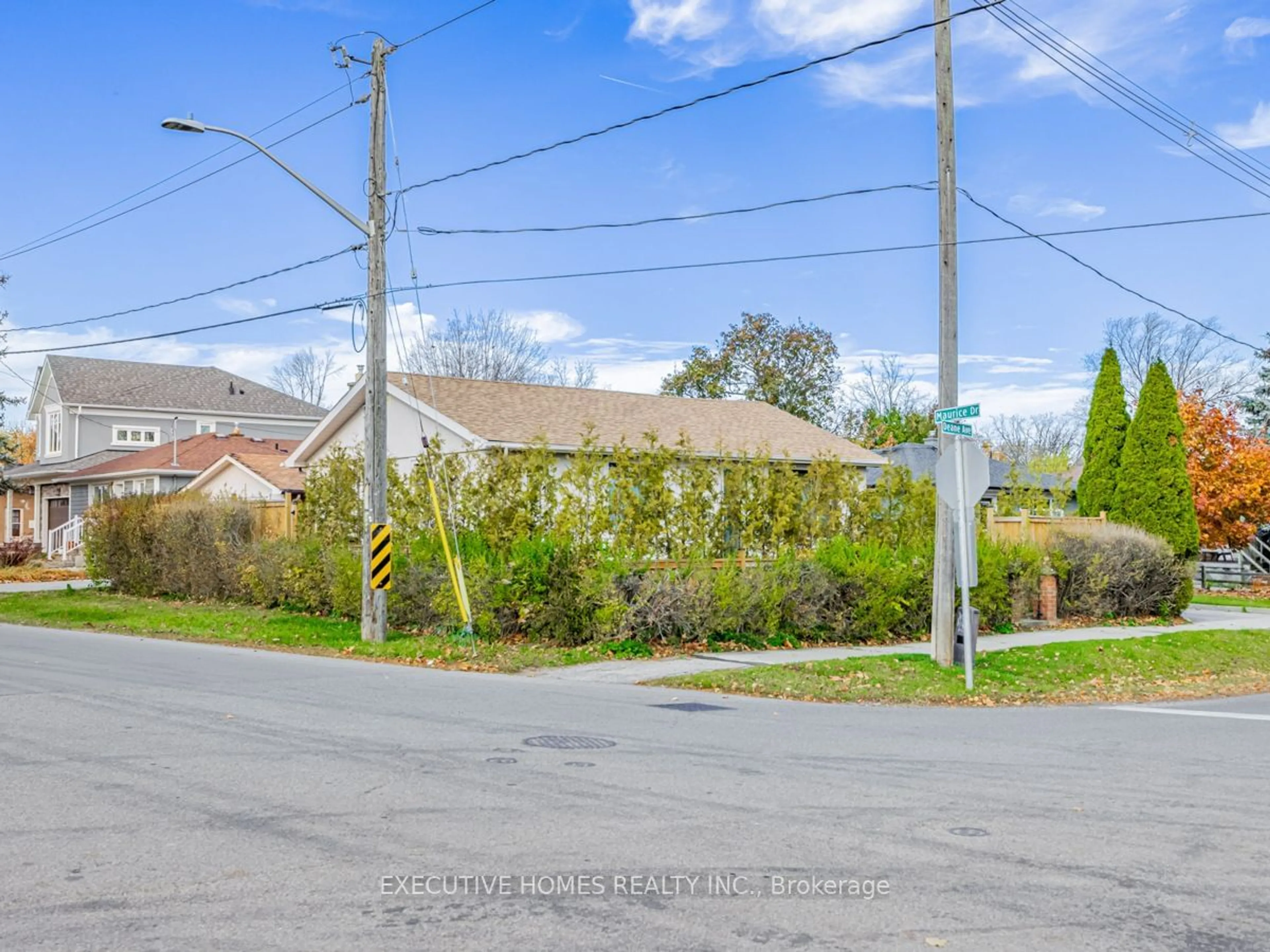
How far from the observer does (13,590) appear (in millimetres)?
30312

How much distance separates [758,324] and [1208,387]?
29879mm

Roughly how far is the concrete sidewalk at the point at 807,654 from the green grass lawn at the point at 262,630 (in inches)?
32.3

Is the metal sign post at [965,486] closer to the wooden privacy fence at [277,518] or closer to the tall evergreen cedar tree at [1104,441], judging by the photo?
the wooden privacy fence at [277,518]

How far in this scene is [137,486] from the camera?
4291 cm

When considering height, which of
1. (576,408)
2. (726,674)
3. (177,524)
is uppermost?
(576,408)

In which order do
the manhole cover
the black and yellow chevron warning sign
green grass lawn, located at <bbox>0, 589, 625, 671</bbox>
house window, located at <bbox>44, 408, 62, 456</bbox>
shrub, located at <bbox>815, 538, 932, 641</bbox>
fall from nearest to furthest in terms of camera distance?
1. the manhole cover
2. green grass lawn, located at <bbox>0, 589, 625, 671</bbox>
3. the black and yellow chevron warning sign
4. shrub, located at <bbox>815, 538, 932, 641</bbox>
5. house window, located at <bbox>44, 408, 62, 456</bbox>

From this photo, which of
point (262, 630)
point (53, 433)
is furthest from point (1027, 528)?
point (53, 433)

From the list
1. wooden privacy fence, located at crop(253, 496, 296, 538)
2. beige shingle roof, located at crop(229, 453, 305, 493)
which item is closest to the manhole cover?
wooden privacy fence, located at crop(253, 496, 296, 538)

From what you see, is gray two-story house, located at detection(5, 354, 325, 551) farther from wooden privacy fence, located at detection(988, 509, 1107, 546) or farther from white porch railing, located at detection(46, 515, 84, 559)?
wooden privacy fence, located at detection(988, 509, 1107, 546)

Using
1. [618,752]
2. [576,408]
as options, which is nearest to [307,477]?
[576,408]

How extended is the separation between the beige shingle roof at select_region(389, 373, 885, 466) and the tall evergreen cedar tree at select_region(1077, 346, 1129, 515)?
5851mm

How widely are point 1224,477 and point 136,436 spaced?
140ft

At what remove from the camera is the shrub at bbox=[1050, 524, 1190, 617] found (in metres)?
22.8

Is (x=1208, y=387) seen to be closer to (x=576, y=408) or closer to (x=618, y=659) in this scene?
(x=576, y=408)
